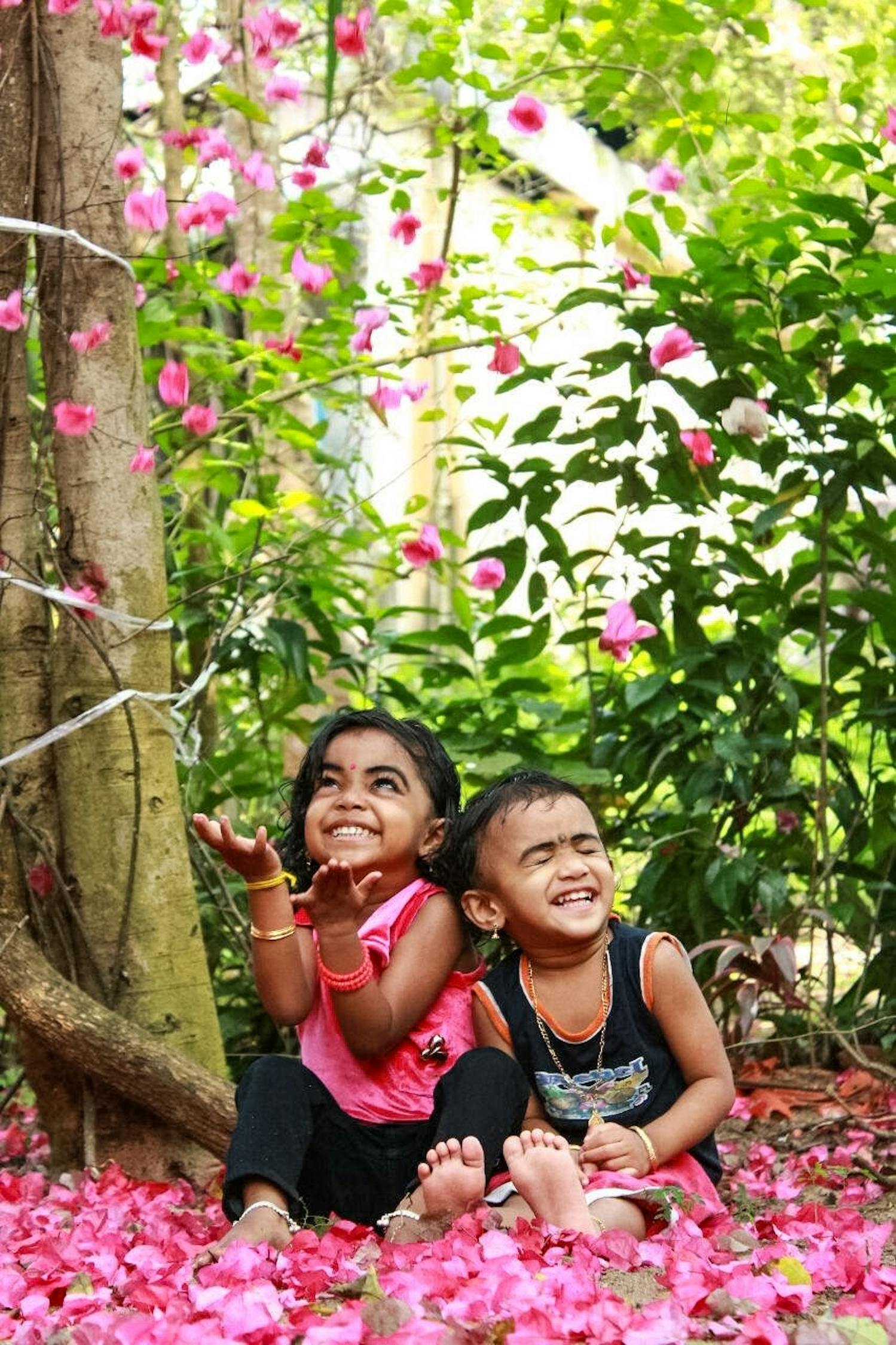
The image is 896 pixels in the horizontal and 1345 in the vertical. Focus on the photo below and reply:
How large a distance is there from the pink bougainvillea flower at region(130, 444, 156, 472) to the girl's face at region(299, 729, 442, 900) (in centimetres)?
73

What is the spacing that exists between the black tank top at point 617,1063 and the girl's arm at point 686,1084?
0.02m

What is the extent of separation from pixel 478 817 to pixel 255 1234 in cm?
69

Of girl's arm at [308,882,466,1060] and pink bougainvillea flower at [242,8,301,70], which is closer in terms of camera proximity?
girl's arm at [308,882,466,1060]

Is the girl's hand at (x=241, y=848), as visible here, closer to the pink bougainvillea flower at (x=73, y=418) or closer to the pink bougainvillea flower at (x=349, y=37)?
the pink bougainvillea flower at (x=73, y=418)

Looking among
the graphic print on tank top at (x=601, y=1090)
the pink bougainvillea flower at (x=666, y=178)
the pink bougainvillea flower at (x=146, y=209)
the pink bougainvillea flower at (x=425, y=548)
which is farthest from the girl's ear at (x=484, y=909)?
the pink bougainvillea flower at (x=666, y=178)

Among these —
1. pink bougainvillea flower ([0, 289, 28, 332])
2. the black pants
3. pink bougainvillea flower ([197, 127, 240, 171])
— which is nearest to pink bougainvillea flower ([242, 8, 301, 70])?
pink bougainvillea flower ([197, 127, 240, 171])

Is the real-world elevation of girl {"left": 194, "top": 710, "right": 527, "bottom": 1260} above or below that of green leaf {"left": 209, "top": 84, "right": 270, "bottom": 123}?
below

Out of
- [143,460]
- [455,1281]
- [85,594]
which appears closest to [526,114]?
[143,460]

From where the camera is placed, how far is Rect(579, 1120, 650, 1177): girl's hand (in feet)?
7.18

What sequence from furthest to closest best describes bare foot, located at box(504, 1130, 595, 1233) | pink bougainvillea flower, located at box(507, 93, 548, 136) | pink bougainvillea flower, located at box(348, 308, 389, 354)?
pink bougainvillea flower, located at box(507, 93, 548, 136)
pink bougainvillea flower, located at box(348, 308, 389, 354)
bare foot, located at box(504, 1130, 595, 1233)

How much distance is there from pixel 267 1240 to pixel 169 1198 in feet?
2.06

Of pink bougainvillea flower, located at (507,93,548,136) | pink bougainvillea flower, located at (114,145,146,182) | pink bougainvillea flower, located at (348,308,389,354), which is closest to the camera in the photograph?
pink bougainvillea flower, located at (114,145,146,182)

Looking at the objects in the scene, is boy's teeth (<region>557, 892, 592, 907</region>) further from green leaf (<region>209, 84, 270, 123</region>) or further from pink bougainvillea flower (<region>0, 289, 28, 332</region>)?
green leaf (<region>209, 84, 270, 123</region>)

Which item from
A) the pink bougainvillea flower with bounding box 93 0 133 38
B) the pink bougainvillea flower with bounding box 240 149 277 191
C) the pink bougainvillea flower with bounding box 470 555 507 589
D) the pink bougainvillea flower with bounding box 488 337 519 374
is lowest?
the pink bougainvillea flower with bounding box 470 555 507 589
